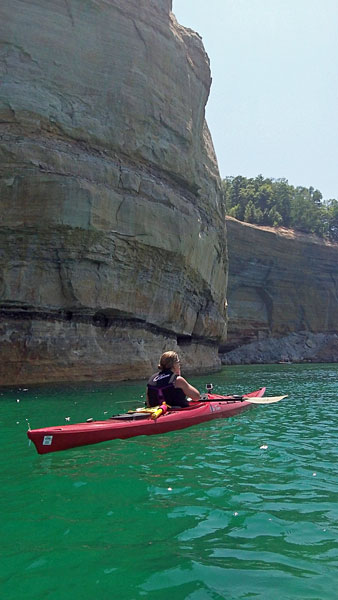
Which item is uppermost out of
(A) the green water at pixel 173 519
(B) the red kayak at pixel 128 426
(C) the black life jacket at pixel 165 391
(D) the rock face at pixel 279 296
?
(D) the rock face at pixel 279 296

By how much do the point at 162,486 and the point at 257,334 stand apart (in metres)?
46.1

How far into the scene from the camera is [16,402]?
43.4 ft

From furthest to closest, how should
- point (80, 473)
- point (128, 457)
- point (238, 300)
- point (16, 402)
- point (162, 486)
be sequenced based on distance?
point (238, 300)
point (16, 402)
point (128, 457)
point (80, 473)
point (162, 486)

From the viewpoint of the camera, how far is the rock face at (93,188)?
738 inches

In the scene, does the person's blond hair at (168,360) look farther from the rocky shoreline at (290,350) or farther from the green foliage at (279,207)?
the green foliage at (279,207)

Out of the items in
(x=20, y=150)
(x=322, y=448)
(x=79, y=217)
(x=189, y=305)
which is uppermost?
(x=20, y=150)

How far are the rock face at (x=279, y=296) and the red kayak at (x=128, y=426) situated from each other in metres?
37.9

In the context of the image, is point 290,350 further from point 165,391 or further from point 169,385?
point 169,385

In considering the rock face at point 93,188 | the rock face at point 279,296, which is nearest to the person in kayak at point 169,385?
the rock face at point 93,188

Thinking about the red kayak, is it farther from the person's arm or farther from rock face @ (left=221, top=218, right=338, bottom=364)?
rock face @ (left=221, top=218, right=338, bottom=364)

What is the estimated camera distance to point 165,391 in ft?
30.0

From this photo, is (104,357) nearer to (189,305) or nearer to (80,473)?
(189,305)

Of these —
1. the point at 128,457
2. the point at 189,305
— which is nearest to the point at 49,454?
the point at 128,457

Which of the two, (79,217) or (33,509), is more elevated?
(79,217)
